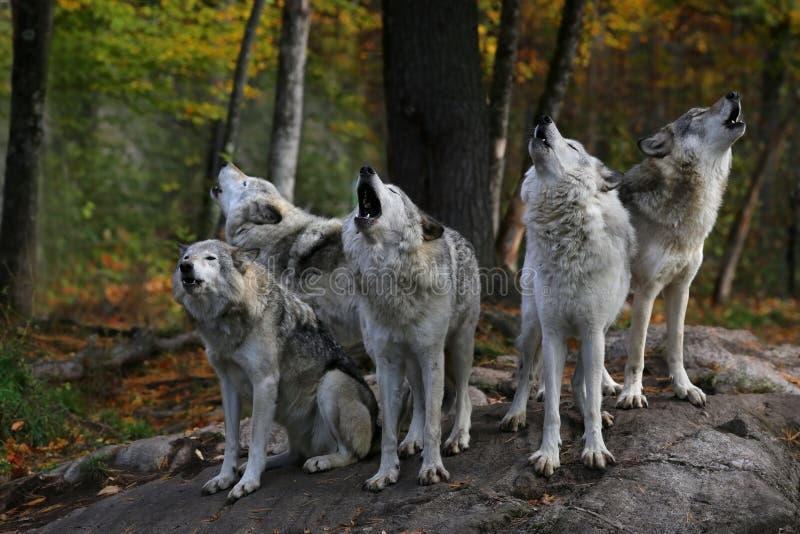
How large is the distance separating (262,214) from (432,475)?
4.08m

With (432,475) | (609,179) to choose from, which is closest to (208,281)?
(432,475)

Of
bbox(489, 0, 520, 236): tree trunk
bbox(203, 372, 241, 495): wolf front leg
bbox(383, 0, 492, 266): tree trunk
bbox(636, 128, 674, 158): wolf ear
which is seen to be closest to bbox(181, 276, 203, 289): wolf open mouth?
bbox(203, 372, 241, 495): wolf front leg

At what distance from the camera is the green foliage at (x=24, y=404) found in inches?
314

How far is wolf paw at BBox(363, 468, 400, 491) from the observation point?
207 inches

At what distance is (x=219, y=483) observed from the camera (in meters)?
5.80

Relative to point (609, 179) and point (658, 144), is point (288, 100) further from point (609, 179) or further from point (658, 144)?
point (609, 179)

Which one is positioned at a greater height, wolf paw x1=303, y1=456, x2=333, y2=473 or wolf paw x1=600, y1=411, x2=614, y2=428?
wolf paw x1=600, y1=411, x2=614, y2=428

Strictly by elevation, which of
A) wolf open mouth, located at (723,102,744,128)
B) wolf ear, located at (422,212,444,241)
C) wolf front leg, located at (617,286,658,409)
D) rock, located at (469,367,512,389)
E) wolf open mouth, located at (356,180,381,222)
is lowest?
rock, located at (469,367,512,389)

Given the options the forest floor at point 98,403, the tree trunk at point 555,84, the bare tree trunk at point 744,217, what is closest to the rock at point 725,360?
the forest floor at point 98,403

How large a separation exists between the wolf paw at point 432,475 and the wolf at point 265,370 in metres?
0.90

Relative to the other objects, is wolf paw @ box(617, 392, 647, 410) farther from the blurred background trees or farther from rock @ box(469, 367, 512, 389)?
the blurred background trees

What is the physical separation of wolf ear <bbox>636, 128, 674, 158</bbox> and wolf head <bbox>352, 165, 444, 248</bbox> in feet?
6.07

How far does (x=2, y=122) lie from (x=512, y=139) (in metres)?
13.9

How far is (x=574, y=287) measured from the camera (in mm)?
5129
